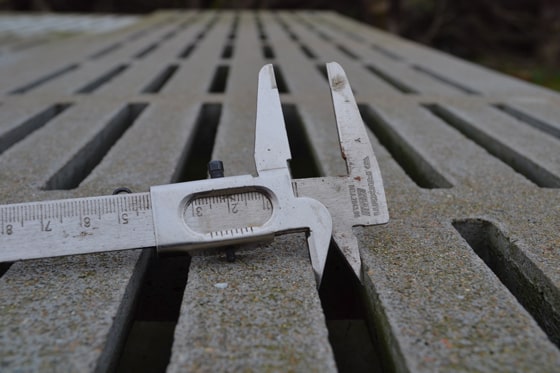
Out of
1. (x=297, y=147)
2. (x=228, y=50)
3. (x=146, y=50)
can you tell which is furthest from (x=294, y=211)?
(x=228, y=50)

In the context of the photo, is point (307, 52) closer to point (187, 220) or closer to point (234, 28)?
point (234, 28)

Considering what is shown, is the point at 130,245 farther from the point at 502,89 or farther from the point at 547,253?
the point at 502,89

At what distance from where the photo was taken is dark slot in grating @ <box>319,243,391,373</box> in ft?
4.53

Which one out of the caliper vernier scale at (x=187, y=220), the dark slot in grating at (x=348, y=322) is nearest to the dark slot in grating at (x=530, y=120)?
the dark slot in grating at (x=348, y=322)

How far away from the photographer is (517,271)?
138 centimetres

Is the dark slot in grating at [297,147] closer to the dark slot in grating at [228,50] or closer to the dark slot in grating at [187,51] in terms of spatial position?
the dark slot in grating at [187,51]

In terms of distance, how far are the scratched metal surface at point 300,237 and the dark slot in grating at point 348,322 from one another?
3cm

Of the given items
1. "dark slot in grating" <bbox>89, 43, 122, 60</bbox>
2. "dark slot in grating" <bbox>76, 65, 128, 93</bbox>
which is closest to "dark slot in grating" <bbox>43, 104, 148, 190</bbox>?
"dark slot in grating" <bbox>76, 65, 128, 93</bbox>

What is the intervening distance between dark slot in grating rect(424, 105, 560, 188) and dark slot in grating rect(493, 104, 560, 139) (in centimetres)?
38

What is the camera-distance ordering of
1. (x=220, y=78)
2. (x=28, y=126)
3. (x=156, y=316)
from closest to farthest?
(x=156, y=316)
(x=28, y=126)
(x=220, y=78)

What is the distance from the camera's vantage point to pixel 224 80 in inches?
177

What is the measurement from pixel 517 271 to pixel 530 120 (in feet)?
5.71

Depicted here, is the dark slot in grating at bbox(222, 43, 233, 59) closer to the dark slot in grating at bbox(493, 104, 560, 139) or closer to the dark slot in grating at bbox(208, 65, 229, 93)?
the dark slot in grating at bbox(208, 65, 229, 93)

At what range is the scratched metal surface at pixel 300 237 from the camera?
100 centimetres
